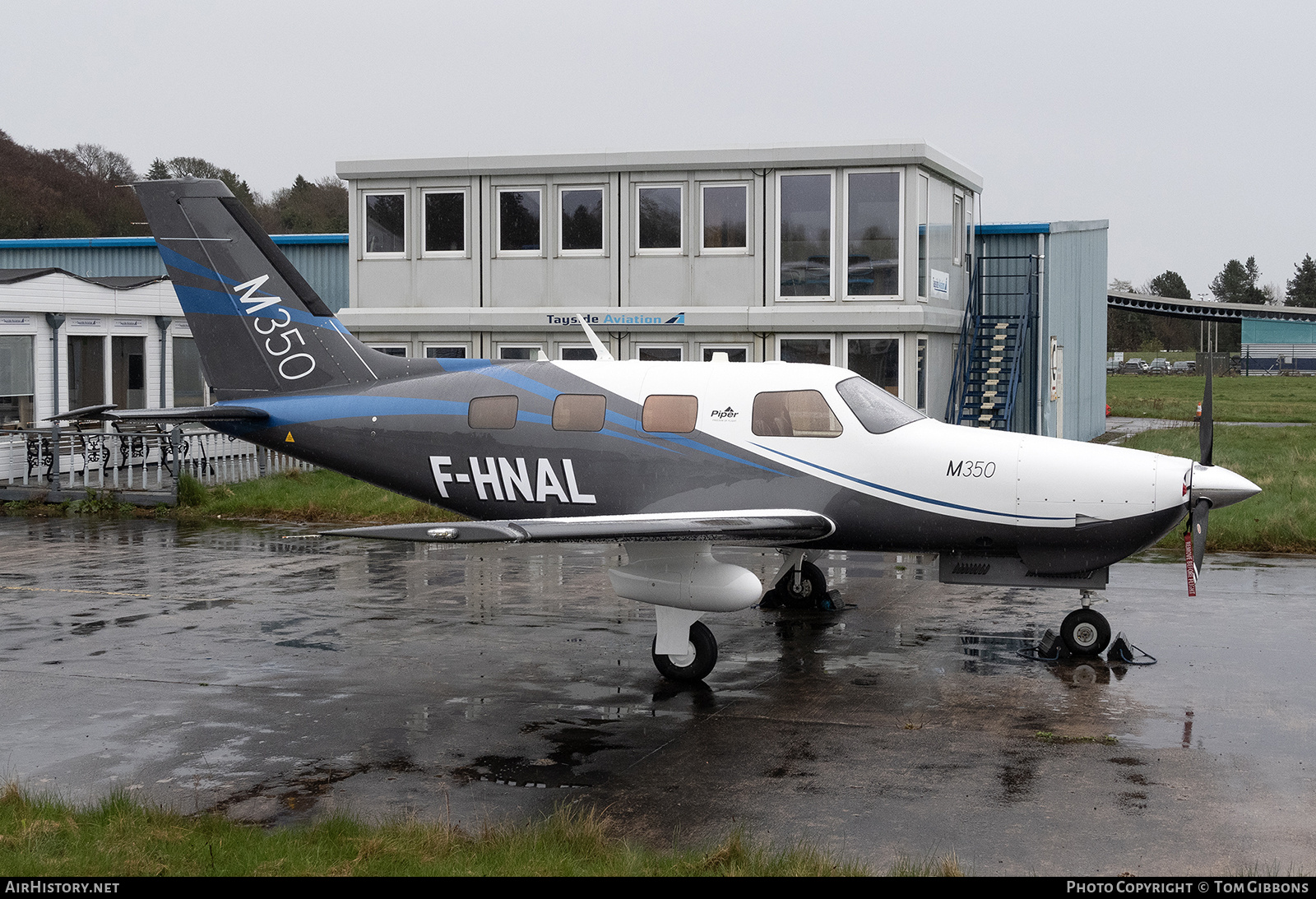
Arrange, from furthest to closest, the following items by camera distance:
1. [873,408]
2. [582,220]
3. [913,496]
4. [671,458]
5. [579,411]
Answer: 1. [582,220]
2. [579,411]
3. [671,458]
4. [873,408]
5. [913,496]

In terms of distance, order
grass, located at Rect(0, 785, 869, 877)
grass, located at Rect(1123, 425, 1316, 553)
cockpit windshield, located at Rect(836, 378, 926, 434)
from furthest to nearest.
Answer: grass, located at Rect(1123, 425, 1316, 553) < cockpit windshield, located at Rect(836, 378, 926, 434) < grass, located at Rect(0, 785, 869, 877)

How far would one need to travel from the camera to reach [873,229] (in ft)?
74.7

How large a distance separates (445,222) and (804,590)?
13193mm

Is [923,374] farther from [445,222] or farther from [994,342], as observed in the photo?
[445,222]

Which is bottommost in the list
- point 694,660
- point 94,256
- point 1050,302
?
point 694,660

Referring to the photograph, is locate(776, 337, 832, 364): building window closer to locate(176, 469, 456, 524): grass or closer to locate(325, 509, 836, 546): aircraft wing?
locate(176, 469, 456, 524): grass

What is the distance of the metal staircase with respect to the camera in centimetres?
2542

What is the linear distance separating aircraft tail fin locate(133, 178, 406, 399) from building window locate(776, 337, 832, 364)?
33.8 ft

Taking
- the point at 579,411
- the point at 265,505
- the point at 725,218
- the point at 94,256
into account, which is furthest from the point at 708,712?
the point at 94,256

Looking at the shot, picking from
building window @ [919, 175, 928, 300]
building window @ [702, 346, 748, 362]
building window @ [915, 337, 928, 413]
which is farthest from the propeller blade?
building window @ [702, 346, 748, 362]

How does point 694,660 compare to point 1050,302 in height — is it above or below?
below

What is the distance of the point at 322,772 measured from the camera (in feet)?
29.5

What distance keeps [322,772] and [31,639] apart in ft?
19.4
